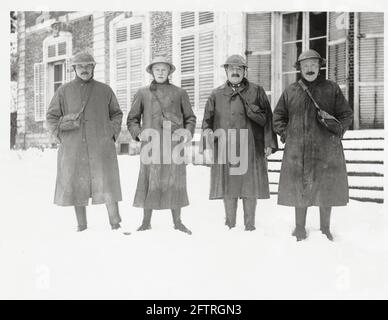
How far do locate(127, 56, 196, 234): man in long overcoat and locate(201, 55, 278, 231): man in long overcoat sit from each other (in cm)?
34

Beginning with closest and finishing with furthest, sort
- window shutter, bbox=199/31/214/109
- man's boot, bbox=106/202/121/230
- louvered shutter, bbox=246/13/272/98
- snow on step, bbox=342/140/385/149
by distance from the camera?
1. man's boot, bbox=106/202/121/230
2. snow on step, bbox=342/140/385/149
3. louvered shutter, bbox=246/13/272/98
4. window shutter, bbox=199/31/214/109

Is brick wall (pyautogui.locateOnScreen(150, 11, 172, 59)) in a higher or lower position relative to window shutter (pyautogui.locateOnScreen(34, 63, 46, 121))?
higher

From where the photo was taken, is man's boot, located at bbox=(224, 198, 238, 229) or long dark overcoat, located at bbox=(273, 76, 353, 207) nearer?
long dark overcoat, located at bbox=(273, 76, 353, 207)

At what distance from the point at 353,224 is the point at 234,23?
366 cm

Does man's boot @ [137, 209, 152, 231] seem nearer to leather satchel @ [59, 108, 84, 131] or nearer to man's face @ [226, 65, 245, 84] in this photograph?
leather satchel @ [59, 108, 84, 131]

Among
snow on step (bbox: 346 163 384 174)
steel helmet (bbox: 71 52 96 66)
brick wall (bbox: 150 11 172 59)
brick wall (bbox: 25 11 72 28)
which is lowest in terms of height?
snow on step (bbox: 346 163 384 174)

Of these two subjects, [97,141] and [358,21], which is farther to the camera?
[358,21]

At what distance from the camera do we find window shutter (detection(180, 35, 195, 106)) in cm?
721

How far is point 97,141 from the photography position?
489cm

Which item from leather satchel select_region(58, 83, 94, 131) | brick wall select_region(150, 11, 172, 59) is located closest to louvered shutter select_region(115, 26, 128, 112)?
brick wall select_region(150, 11, 172, 59)

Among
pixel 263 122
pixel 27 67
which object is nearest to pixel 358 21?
pixel 263 122

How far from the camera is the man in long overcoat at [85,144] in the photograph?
484 cm

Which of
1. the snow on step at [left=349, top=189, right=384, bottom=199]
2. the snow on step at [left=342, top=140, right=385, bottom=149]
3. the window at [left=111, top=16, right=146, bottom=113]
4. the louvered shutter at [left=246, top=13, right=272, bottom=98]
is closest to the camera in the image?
the snow on step at [left=349, top=189, right=384, bottom=199]

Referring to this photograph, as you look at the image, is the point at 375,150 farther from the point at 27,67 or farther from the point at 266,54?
the point at 27,67
